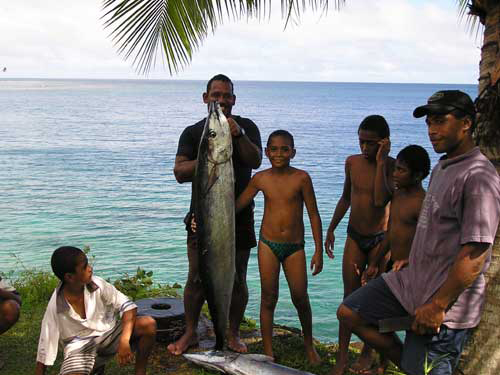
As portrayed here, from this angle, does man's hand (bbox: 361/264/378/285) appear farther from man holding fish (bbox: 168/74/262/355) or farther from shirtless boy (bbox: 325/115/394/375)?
man holding fish (bbox: 168/74/262/355)

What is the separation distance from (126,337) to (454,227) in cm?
235

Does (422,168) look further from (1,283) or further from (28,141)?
(28,141)

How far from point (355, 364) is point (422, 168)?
1831mm

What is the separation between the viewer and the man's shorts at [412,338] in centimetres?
345

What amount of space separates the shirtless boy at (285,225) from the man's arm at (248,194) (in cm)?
3

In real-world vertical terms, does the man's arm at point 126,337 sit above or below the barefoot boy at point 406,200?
below

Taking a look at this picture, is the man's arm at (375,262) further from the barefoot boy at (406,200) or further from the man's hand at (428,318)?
the man's hand at (428,318)

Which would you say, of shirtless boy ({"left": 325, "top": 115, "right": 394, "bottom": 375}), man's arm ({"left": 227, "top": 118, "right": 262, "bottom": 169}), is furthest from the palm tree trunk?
man's arm ({"left": 227, "top": 118, "right": 262, "bottom": 169})

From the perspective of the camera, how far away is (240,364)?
4.62 meters

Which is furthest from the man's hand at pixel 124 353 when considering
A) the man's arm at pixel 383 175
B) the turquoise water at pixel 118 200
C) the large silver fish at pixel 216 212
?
the turquoise water at pixel 118 200

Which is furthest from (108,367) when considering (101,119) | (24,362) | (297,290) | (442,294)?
(101,119)

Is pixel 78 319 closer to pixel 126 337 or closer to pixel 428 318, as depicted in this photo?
pixel 126 337

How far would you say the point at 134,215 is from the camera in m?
21.1

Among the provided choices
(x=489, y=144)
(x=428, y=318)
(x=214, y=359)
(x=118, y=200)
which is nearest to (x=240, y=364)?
(x=214, y=359)
